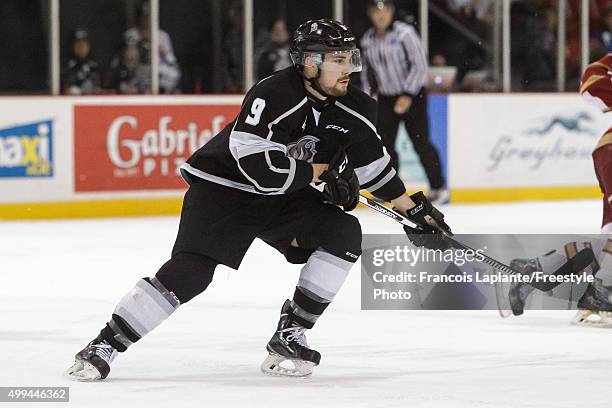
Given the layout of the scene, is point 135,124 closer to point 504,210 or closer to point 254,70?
point 254,70

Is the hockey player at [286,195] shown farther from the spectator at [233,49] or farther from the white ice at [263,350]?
the spectator at [233,49]

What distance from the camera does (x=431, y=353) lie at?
159 inches

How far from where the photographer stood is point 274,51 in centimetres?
960

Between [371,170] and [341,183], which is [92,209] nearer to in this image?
[371,170]

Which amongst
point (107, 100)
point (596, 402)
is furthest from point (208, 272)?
point (107, 100)

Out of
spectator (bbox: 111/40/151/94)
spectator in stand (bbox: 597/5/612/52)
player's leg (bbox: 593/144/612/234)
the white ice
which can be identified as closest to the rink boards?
spectator (bbox: 111/40/151/94)

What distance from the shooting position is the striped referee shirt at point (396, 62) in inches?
360

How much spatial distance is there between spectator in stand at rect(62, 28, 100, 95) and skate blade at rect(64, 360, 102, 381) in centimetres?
547

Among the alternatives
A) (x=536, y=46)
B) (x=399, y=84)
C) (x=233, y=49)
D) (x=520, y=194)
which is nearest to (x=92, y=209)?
(x=233, y=49)

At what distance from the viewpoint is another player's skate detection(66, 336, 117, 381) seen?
347 centimetres

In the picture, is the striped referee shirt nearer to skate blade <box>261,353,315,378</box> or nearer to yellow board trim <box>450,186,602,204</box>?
yellow board trim <box>450,186,602,204</box>

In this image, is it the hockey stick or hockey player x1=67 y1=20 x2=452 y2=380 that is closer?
hockey player x1=67 y1=20 x2=452 y2=380

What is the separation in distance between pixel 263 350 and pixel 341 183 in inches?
30.6

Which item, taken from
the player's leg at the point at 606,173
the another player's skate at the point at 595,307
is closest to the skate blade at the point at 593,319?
the another player's skate at the point at 595,307
